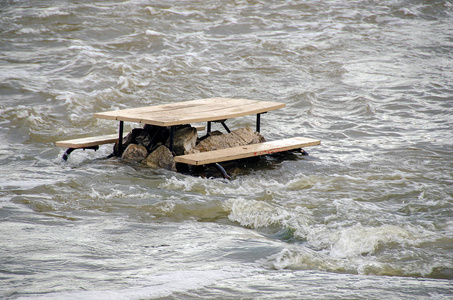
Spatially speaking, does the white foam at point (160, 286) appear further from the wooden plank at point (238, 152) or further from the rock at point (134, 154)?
the rock at point (134, 154)

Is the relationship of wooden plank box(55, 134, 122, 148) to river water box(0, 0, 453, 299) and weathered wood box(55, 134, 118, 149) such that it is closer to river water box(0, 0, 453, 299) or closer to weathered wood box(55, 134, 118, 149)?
weathered wood box(55, 134, 118, 149)

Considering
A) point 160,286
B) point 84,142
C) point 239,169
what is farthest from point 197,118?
point 160,286

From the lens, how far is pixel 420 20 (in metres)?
16.8

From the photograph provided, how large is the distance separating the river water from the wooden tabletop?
25.4 inches

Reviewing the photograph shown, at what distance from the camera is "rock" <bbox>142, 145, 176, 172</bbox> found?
6.30m

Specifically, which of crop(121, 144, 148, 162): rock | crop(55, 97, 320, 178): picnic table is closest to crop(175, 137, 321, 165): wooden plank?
crop(55, 97, 320, 178): picnic table

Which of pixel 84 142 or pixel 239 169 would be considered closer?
pixel 84 142

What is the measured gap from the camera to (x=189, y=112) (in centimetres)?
638

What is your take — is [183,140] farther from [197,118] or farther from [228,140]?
[228,140]

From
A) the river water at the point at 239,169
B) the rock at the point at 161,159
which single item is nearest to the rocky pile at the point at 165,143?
the rock at the point at 161,159

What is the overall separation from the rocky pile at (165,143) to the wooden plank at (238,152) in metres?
0.31

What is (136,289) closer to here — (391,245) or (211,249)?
(211,249)

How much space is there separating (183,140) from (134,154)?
0.64 metres

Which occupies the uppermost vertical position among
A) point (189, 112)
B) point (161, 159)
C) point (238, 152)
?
point (189, 112)
